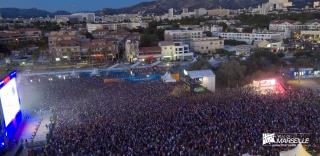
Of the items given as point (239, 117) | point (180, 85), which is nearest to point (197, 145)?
point (239, 117)

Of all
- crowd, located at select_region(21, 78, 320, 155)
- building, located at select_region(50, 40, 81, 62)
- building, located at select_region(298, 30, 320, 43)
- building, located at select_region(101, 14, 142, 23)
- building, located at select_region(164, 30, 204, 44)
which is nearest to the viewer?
crowd, located at select_region(21, 78, 320, 155)

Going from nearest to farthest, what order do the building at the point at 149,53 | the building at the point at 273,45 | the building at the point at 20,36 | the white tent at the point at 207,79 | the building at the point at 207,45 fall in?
the white tent at the point at 207,79 → the building at the point at 149,53 → the building at the point at 273,45 → the building at the point at 207,45 → the building at the point at 20,36

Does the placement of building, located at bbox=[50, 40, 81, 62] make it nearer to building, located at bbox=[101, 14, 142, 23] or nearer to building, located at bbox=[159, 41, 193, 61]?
building, located at bbox=[159, 41, 193, 61]

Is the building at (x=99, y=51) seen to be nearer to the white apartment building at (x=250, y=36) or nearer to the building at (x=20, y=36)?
the building at (x=20, y=36)
